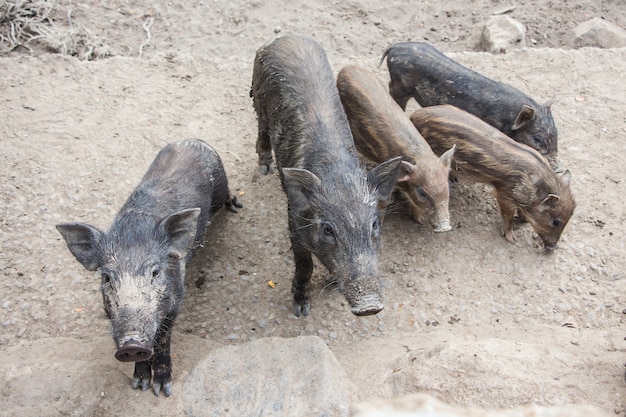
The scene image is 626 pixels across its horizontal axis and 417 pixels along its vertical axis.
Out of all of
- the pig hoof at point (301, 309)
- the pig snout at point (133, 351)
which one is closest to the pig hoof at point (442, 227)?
the pig hoof at point (301, 309)


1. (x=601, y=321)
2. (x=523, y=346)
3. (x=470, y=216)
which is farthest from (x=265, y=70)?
(x=601, y=321)

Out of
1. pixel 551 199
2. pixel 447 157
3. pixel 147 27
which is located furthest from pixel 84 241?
pixel 147 27

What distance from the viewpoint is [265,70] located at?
5.02m

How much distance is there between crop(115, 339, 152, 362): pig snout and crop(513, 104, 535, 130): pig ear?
4019 millimetres

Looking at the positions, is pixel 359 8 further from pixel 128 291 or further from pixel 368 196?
pixel 128 291

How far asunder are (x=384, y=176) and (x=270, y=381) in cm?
153

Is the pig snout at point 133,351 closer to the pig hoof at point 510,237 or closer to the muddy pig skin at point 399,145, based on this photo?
the muddy pig skin at point 399,145

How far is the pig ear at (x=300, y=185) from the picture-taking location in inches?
149

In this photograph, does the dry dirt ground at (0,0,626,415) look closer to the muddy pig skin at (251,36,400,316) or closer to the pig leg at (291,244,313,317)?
the pig leg at (291,244,313,317)

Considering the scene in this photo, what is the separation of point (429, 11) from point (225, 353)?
6.82m

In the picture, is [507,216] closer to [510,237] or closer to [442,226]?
[510,237]

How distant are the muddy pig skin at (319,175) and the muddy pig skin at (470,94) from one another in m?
1.38

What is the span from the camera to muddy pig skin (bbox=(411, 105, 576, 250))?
4.87 meters

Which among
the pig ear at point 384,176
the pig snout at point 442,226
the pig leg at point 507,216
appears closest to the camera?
the pig ear at point 384,176
